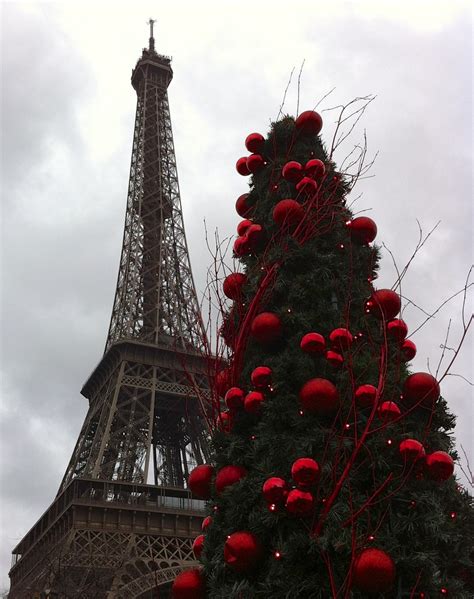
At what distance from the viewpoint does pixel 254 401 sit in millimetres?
6137

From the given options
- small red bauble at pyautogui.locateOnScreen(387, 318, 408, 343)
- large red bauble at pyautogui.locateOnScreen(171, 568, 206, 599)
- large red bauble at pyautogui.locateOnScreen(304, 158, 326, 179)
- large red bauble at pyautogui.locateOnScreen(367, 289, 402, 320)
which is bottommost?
large red bauble at pyautogui.locateOnScreen(171, 568, 206, 599)

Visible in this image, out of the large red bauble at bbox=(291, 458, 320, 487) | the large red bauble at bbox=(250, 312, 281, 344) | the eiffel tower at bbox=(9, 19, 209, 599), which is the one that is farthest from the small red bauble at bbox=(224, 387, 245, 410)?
the eiffel tower at bbox=(9, 19, 209, 599)

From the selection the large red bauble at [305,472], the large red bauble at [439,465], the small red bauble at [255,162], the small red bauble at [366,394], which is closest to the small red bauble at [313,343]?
the small red bauble at [366,394]

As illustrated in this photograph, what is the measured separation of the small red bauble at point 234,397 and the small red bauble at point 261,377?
0.24 metres

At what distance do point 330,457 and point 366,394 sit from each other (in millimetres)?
634

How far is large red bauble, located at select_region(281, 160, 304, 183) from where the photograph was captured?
7.33 metres

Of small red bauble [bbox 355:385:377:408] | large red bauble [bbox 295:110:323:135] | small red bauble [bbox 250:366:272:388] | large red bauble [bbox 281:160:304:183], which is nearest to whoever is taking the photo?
small red bauble [bbox 355:385:377:408]

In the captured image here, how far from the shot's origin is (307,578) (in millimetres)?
5172

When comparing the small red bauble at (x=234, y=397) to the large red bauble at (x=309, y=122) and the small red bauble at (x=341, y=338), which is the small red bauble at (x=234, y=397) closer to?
the small red bauble at (x=341, y=338)

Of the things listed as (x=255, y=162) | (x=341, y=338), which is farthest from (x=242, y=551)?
(x=255, y=162)

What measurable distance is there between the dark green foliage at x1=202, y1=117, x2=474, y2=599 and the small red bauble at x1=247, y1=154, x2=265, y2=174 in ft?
2.34

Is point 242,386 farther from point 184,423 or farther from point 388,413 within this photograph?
point 184,423

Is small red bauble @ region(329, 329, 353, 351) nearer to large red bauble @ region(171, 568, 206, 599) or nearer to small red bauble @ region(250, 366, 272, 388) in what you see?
small red bauble @ region(250, 366, 272, 388)

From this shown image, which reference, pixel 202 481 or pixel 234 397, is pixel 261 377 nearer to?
pixel 234 397
